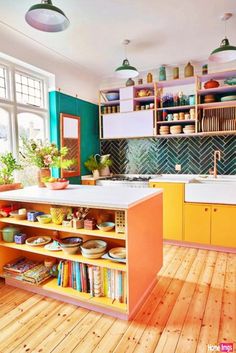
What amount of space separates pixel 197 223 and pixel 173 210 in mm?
369

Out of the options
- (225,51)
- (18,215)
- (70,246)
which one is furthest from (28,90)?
(225,51)

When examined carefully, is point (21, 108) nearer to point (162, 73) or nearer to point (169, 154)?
point (162, 73)

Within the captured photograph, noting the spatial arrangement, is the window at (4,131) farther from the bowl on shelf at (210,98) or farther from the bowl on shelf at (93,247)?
the bowl on shelf at (210,98)

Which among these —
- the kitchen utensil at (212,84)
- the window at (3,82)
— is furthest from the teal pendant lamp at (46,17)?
the kitchen utensil at (212,84)

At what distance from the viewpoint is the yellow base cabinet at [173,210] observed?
3.49 metres

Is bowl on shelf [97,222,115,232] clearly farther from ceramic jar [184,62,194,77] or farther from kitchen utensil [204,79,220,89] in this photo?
ceramic jar [184,62,194,77]

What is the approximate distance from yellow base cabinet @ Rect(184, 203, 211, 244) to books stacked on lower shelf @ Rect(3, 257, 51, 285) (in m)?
1.98

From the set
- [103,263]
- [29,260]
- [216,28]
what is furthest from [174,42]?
[29,260]

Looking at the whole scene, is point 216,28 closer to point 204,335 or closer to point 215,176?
point 215,176

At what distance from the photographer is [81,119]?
14.1ft

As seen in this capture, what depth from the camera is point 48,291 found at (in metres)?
2.26

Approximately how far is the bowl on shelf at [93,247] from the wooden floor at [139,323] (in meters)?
0.50

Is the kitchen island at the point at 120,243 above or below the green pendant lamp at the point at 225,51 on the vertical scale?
below

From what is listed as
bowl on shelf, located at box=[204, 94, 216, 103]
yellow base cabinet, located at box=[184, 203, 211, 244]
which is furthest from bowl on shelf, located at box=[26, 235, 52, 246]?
bowl on shelf, located at box=[204, 94, 216, 103]
